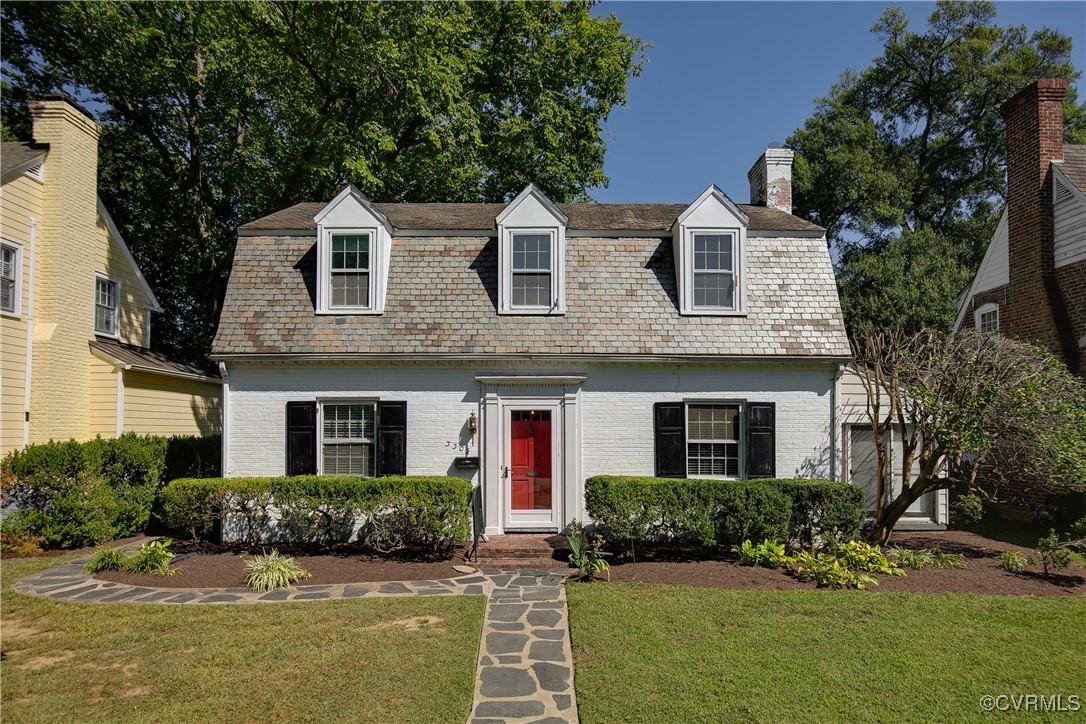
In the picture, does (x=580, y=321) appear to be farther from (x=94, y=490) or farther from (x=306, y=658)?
(x=94, y=490)

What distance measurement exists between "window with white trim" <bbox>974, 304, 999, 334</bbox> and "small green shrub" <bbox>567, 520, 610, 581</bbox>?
1267cm

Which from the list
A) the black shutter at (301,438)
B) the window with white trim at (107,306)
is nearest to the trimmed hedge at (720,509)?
the black shutter at (301,438)

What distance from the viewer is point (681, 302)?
11.4 metres

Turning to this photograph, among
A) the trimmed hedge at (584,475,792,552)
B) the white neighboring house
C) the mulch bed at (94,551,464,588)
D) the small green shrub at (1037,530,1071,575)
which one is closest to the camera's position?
the mulch bed at (94,551,464,588)

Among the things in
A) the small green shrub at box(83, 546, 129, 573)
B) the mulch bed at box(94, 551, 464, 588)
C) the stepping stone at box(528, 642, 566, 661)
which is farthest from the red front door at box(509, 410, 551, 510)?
the small green shrub at box(83, 546, 129, 573)

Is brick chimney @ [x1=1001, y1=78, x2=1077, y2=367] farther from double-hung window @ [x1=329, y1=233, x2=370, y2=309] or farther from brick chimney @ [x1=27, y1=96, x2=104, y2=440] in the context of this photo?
brick chimney @ [x1=27, y1=96, x2=104, y2=440]

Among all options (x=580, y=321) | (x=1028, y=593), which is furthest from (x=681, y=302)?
(x=1028, y=593)

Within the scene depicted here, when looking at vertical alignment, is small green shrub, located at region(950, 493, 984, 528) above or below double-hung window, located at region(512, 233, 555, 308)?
below

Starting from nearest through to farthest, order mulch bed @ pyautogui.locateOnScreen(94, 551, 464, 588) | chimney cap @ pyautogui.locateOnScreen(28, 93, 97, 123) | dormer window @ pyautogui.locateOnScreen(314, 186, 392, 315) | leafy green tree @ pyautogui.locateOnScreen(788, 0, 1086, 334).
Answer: mulch bed @ pyautogui.locateOnScreen(94, 551, 464, 588) < dormer window @ pyautogui.locateOnScreen(314, 186, 392, 315) < chimney cap @ pyautogui.locateOnScreen(28, 93, 97, 123) < leafy green tree @ pyautogui.locateOnScreen(788, 0, 1086, 334)

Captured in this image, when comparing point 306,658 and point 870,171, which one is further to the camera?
point 870,171

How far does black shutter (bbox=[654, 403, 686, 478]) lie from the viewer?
35.2 feet

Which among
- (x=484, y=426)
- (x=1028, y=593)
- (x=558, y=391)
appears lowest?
(x=1028, y=593)

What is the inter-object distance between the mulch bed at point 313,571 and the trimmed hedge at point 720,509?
9.19 feet

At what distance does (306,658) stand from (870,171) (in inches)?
1109
